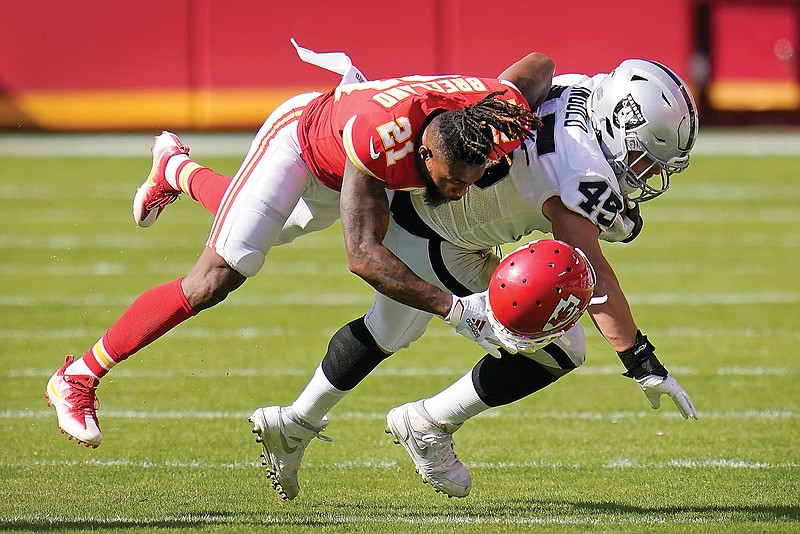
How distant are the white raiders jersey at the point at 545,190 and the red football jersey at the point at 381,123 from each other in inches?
5.6

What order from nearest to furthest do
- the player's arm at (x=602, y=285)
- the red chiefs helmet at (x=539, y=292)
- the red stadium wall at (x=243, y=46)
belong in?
1. the red chiefs helmet at (x=539, y=292)
2. the player's arm at (x=602, y=285)
3. the red stadium wall at (x=243, y=46)

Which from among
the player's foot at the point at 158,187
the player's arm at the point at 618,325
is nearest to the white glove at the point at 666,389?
the player's arm at the point at 618,325

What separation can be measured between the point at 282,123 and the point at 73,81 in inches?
403

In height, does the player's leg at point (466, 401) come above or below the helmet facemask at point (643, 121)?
below

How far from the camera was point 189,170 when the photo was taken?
4.37 meters

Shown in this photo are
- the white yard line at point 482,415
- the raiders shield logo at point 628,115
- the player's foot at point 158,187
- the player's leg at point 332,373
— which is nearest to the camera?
the raiders shield logo at point 628,115

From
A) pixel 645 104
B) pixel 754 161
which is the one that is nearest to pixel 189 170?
→ pixel 645 104

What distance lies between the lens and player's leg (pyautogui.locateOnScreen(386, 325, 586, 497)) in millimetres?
3824

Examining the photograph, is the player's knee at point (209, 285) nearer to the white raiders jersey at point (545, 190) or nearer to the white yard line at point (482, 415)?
the white raiders jersey at point (545, 190)

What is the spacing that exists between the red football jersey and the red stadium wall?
9767mm

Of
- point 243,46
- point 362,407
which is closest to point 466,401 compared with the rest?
point 362,407

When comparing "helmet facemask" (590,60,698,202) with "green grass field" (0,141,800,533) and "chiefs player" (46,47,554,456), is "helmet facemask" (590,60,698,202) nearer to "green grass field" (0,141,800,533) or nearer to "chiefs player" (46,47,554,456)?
"chiefs player" (46,47,554,456)

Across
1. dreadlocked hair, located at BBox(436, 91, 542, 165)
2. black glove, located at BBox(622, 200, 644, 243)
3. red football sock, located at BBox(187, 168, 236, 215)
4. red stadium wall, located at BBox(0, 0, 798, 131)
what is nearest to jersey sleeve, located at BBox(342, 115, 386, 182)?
dreadlocked hair, located at BBox(436, 91, 542, 165)

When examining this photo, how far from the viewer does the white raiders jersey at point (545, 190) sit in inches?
143
